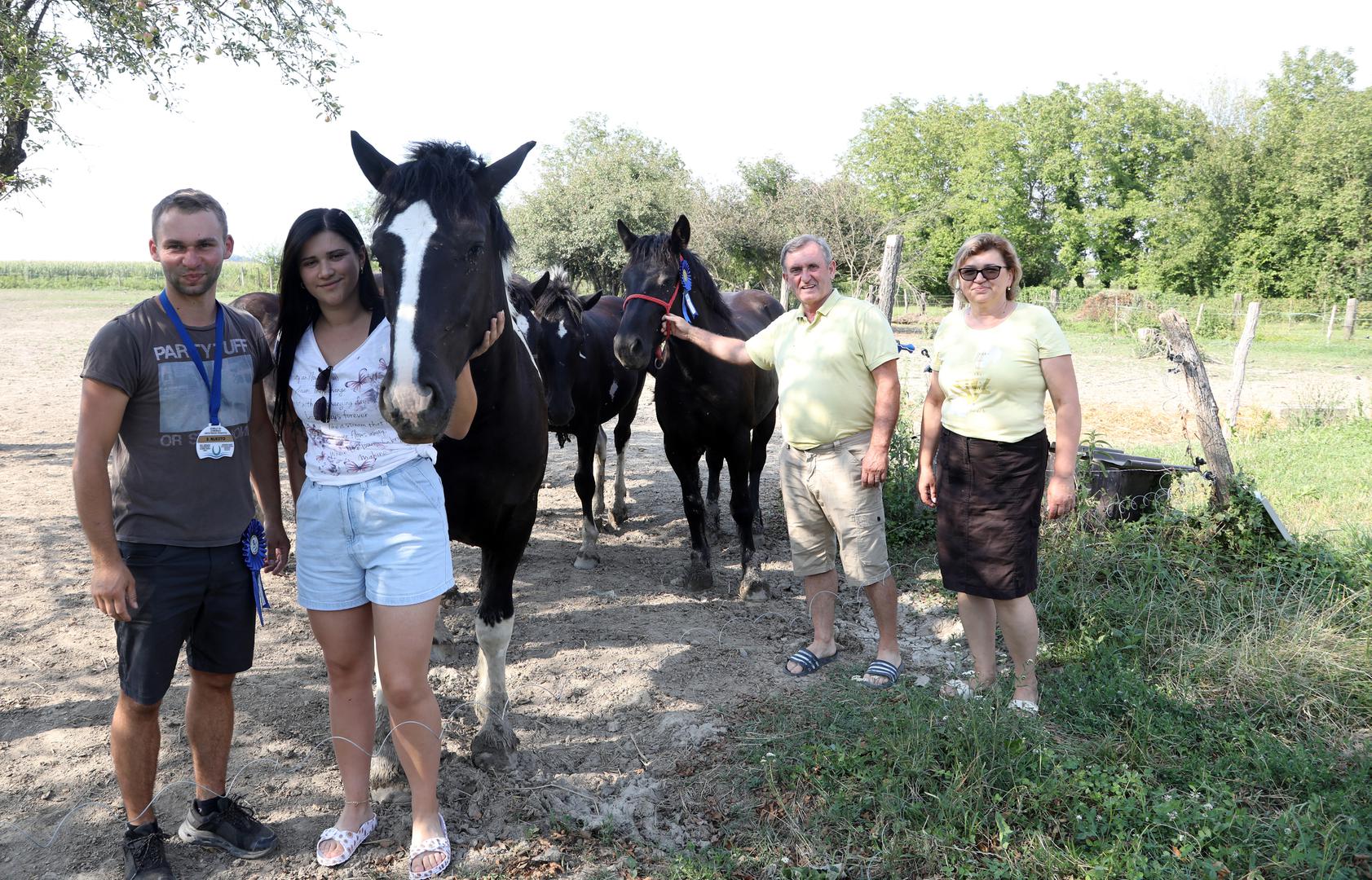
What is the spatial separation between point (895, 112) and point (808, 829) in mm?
54713

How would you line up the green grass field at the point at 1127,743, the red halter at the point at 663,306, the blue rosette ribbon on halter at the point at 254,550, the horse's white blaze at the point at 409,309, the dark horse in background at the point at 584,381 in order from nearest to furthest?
the horse's white blaze at the point at 409,309, the green grass field at the point at 1127,743, the blue rosette ribbon on halter at the point at 254,550, the red halter at the point at 663,306, the dark horse in background at the point at 584,381

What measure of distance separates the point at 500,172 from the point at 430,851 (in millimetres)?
2244

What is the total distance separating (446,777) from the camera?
311 cm

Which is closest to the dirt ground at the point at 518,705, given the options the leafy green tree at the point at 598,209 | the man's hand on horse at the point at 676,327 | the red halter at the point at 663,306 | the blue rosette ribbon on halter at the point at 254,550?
the blue rosette ribbon on halter at the point at 254,550

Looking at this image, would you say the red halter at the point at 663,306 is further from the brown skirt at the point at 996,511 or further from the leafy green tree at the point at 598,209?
the leafy green tree at the point at 598,209

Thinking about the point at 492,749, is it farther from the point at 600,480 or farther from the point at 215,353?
the point at 600,480

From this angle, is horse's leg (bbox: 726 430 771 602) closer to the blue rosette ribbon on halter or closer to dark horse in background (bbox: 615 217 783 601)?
dark horse in background (bbox: 615 217 783 601)

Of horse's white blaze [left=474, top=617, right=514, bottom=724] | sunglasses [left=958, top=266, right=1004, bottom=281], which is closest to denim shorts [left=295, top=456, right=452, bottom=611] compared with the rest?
horse's white blaze [left=474, top=617, right=514, bottom=724]

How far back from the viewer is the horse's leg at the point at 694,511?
17.4ft

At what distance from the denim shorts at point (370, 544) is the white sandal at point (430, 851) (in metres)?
0.84

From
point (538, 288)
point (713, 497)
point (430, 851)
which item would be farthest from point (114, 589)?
point (713, 497)

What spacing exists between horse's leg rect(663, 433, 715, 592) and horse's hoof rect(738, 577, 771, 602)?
10.7 inches

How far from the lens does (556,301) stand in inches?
241

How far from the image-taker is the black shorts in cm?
236
